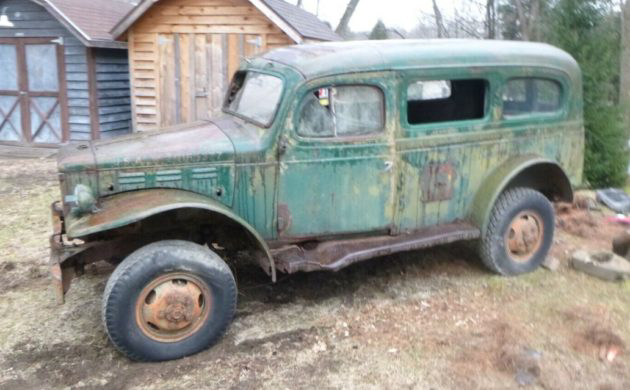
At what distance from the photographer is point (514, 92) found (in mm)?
5625

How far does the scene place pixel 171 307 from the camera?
4.21 metres

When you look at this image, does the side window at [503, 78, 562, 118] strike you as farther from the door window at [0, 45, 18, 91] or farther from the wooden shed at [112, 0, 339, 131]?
the door window at [0, 45, 18, 91]

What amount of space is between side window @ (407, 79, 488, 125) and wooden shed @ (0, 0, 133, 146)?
8.93 m

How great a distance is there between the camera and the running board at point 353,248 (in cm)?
476

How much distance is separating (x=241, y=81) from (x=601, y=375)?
3.70 metres

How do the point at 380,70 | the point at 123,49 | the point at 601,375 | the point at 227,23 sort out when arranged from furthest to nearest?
the point at 123,49 → the point at 227,23 → the point at 380,70 → the point at 601,375

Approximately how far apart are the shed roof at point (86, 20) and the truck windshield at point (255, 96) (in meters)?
7.25

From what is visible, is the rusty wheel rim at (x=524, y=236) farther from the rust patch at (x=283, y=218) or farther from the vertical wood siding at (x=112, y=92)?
the vertical wood siding at (x=112, y=92)

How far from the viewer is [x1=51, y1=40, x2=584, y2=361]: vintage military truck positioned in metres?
4.27

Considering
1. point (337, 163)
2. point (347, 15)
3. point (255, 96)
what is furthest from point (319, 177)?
point (347, 15)

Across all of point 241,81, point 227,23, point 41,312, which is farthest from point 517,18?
point 41,312

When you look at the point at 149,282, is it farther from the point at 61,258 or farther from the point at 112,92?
the point at 112,92

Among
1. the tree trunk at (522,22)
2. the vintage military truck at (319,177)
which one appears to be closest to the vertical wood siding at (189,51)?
the tree trunk at (522,22)

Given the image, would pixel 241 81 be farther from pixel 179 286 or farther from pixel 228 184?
pixel 179 286
